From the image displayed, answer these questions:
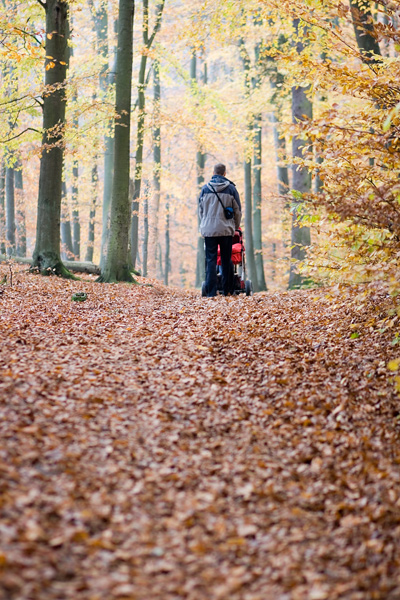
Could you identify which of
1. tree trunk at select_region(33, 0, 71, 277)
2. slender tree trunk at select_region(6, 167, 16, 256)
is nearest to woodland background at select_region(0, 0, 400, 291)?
slender tree trunk at select_region(6, 167, 16, 256)

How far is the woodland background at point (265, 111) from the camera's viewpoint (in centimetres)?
454

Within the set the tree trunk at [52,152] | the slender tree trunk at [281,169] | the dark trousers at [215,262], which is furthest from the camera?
the slender tree trunk at [281,169]

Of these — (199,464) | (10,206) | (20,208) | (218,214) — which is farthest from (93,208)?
(199,464)

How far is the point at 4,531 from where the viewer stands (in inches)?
98.1

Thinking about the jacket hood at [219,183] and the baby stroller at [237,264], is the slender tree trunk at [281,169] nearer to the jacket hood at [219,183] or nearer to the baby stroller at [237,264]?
the baby stroller at [237,264]

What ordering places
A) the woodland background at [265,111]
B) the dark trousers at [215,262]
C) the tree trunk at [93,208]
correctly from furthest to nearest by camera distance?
the tree trunk at [93,208]
the dark trousers at [215,262]
the woodland background at [265,111]

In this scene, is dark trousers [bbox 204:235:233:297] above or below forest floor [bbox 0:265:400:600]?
above

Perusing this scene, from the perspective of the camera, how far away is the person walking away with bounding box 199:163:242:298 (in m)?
8.47

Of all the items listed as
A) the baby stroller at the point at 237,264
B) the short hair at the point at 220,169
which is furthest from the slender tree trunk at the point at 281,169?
the short hair at the point at 220,169

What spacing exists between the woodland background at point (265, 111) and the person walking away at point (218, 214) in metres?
1.17

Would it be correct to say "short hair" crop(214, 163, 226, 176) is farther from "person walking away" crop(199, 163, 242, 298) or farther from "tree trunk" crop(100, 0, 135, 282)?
"tree trunk" crop(100, 0, 135, 282)

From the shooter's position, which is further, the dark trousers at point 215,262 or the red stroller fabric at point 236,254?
the red stroller fabric at point 236,254

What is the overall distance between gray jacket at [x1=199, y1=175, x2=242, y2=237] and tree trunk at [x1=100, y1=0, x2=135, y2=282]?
9.88 feet

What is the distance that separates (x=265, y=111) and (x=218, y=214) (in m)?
9.75
